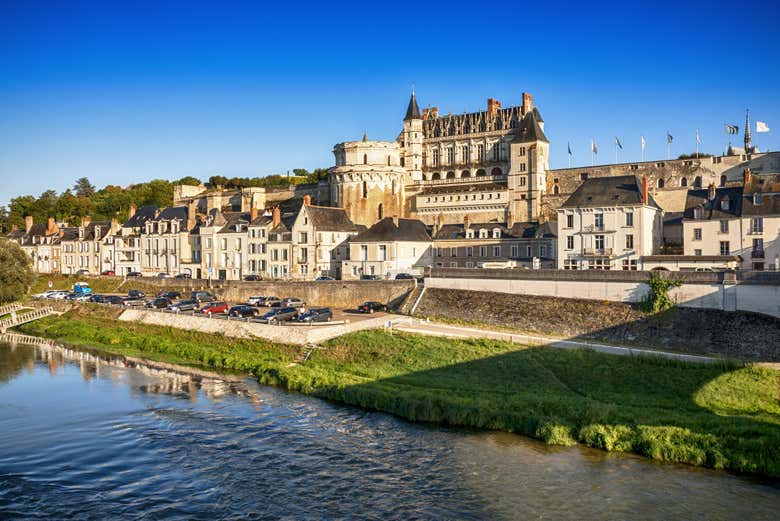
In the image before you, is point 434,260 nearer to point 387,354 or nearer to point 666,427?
point 387,354

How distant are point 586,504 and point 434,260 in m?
35.2

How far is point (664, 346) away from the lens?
2855 centimetres

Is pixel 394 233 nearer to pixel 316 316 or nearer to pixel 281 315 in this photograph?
pixel 281 315

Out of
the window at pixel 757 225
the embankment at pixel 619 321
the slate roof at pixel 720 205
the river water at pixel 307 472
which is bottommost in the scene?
the river water at pixel 307 472

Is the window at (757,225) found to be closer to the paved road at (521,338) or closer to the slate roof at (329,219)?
the paved road at (521,338)

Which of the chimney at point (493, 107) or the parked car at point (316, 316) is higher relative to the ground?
the chimney at point (493, 107)

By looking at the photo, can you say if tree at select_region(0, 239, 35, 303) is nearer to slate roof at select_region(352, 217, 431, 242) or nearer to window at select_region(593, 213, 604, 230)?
slate roof at select_region(352, 217, 431, 242)

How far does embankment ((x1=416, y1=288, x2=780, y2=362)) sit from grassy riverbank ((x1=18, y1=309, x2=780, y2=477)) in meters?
3.19

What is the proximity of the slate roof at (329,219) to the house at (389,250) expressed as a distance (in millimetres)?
2360

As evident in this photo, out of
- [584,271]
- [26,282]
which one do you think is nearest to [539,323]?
[584,271]

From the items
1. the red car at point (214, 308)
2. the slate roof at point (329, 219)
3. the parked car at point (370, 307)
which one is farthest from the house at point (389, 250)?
the red car at point (214, 308)

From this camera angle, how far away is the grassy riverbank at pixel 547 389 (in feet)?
61.5

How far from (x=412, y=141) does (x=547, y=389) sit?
53.8 m

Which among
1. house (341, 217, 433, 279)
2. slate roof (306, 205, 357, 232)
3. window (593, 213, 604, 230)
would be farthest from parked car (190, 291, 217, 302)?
window (593, 213, 604, 230)
